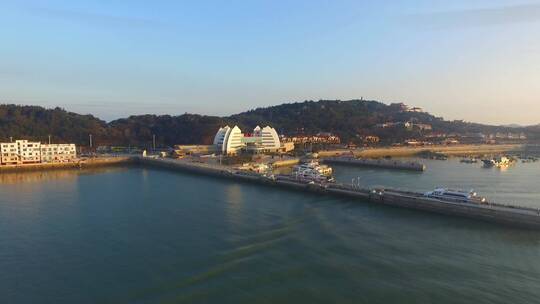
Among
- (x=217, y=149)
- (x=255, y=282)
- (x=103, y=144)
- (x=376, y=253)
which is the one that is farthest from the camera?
(x=103, y=144)

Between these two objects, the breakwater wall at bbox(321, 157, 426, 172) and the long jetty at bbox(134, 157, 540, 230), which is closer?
the long jetty at bbox(134, 157, 540, 230)

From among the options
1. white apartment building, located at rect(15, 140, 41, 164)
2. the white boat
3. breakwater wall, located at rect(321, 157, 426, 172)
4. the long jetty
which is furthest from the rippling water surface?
white apartment building, located at rect(15, 140, 41, 164)

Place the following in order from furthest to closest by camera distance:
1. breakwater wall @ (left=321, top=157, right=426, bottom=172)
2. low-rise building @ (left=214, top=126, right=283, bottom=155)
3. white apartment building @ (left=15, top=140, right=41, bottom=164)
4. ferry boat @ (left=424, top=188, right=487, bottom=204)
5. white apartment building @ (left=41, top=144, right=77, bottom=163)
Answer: low-rise building @ (left=214, top=126, right=283, bottom=155) → white apartment building @ (left=41, top=144, right=77, bottom=163) → white apartment building @ (left=15, top=140, right=41, bottom=164) → breakwater wall @ (left=321, top=157, right=426, bottom=172) → ferry boat @ (left=424, top=188, right=487, bottom=204)

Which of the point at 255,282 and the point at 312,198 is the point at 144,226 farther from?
the point at 312,198

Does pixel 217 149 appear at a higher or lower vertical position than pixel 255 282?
higher

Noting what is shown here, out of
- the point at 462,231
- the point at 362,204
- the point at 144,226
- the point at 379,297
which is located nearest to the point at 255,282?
the point at 379,297

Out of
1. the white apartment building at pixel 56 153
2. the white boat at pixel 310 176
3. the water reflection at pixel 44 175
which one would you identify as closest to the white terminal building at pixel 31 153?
the white apartment building at pixel 56 153

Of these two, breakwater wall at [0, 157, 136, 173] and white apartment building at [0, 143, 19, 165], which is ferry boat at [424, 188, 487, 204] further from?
white apartment building at [0, 143, 19, 165]
